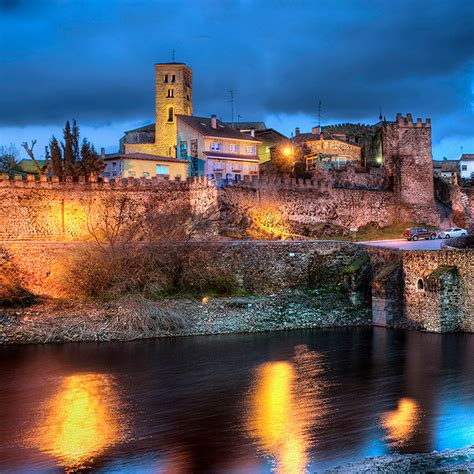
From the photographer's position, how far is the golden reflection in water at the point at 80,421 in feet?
60.6

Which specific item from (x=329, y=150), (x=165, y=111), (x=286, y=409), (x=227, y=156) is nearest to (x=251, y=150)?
(x=227, y=156)

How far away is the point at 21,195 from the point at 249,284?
711 inches

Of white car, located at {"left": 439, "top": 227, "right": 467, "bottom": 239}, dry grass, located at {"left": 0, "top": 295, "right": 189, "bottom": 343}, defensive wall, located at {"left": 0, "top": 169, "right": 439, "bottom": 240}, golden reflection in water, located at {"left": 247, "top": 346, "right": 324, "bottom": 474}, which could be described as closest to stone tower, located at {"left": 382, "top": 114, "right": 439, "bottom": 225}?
defensive wall, located at {"left": 0, "top": 169, "right": 439, "bottom": 240}

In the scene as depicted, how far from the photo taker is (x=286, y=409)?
22.1m

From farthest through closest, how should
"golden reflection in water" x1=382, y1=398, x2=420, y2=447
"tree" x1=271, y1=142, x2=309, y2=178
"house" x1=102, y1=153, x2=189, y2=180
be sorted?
"tree" x1=271, y1=142, x2=309, y2=178
"house" x1=102, y1=153, x2=189, y2=180
"golden reflection in water" x1=382, y1=398, x2=420, y2=447

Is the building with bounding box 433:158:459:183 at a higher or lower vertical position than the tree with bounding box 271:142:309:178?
higher

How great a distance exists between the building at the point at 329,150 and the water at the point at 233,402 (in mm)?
38466

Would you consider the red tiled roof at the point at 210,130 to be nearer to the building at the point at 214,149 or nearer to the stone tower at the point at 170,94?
the building at the point at 214,149

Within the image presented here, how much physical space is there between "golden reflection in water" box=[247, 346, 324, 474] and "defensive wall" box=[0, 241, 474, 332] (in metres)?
7.20

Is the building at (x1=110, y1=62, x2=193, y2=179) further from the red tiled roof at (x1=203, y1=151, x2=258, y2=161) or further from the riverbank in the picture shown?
the riverbank

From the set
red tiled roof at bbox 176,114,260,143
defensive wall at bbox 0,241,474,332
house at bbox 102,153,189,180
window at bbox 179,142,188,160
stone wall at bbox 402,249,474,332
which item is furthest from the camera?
window at bbox 179,142,188,160

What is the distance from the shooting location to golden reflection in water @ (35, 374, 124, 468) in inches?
728

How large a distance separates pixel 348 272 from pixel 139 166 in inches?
993

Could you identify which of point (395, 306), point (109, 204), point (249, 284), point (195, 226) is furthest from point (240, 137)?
point (395, 306)
